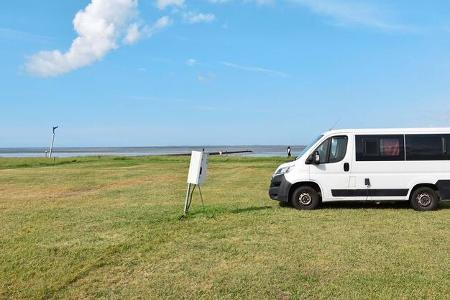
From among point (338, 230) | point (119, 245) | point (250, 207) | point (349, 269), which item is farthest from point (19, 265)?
point (250, 207)

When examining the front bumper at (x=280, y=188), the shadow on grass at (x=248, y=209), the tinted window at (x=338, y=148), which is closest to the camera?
the shadow on grass at (x=248, y=209)

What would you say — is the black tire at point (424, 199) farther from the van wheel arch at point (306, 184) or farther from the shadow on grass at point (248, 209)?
the shadow on grass at point (248, 209)

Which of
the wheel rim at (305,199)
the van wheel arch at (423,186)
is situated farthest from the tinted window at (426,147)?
the wheel rim at (305,199)

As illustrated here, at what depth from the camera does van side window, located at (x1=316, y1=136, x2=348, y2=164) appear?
13125 millimetres

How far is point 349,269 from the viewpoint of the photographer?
7.33 metres

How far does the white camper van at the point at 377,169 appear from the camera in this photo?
12938 millimetres

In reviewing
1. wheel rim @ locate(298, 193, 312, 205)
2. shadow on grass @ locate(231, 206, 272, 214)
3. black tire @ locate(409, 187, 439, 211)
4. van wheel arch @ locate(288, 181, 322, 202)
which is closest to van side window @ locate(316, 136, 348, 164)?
van wheel arch @ locate(288, 181, 322, 202)

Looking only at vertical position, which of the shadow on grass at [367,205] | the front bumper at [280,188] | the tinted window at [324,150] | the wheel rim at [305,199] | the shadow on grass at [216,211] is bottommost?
the shadow on grass at [216,211]

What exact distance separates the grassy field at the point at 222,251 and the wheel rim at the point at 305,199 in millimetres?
386

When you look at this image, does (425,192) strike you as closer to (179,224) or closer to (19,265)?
(179,224)

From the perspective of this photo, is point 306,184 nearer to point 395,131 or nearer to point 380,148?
point 380,148

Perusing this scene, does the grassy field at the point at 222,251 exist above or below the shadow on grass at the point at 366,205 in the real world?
below

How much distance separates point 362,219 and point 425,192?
2463 mm

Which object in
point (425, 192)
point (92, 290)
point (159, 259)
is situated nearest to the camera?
point (92, 290)
